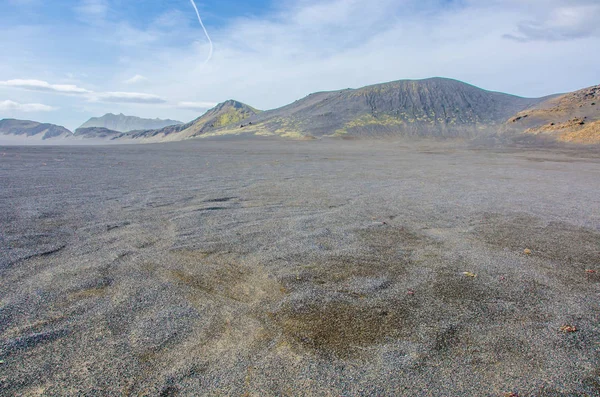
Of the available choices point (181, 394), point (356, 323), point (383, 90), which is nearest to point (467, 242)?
point (356, 323)

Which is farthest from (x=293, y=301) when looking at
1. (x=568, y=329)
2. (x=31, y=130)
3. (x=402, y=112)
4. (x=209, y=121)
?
(x=31, y=130)

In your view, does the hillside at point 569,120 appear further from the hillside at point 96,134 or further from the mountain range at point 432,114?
the hillside at point 96,134

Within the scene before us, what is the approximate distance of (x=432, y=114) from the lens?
2618 inches

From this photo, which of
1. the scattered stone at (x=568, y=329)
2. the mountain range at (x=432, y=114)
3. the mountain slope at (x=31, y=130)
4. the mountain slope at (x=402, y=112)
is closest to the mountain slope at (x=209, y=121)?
the mountain range at (x=432, y=114)

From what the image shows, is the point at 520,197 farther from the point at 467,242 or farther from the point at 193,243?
the point at 193,243

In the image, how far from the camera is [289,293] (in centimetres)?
392

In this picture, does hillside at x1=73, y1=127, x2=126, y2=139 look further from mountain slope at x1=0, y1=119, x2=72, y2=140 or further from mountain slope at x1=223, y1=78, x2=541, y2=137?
mountain slope at x1=223, y1=78, x2=541, y2=137

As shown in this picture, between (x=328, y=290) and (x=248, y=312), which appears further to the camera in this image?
(x=328, y=290)

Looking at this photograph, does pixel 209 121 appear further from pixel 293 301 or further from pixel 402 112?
pixel 293 301

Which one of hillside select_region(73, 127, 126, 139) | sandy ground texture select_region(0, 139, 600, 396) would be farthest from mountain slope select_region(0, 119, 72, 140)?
sandy ground texture select_region(0, 139, 600, 396)

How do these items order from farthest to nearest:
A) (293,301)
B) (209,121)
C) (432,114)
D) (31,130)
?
(31,130), (209,121), (432,114), (293,301)

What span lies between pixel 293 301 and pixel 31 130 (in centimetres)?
19613

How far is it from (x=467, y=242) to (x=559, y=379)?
11.3ft

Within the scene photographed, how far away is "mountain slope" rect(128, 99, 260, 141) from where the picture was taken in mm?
108125
